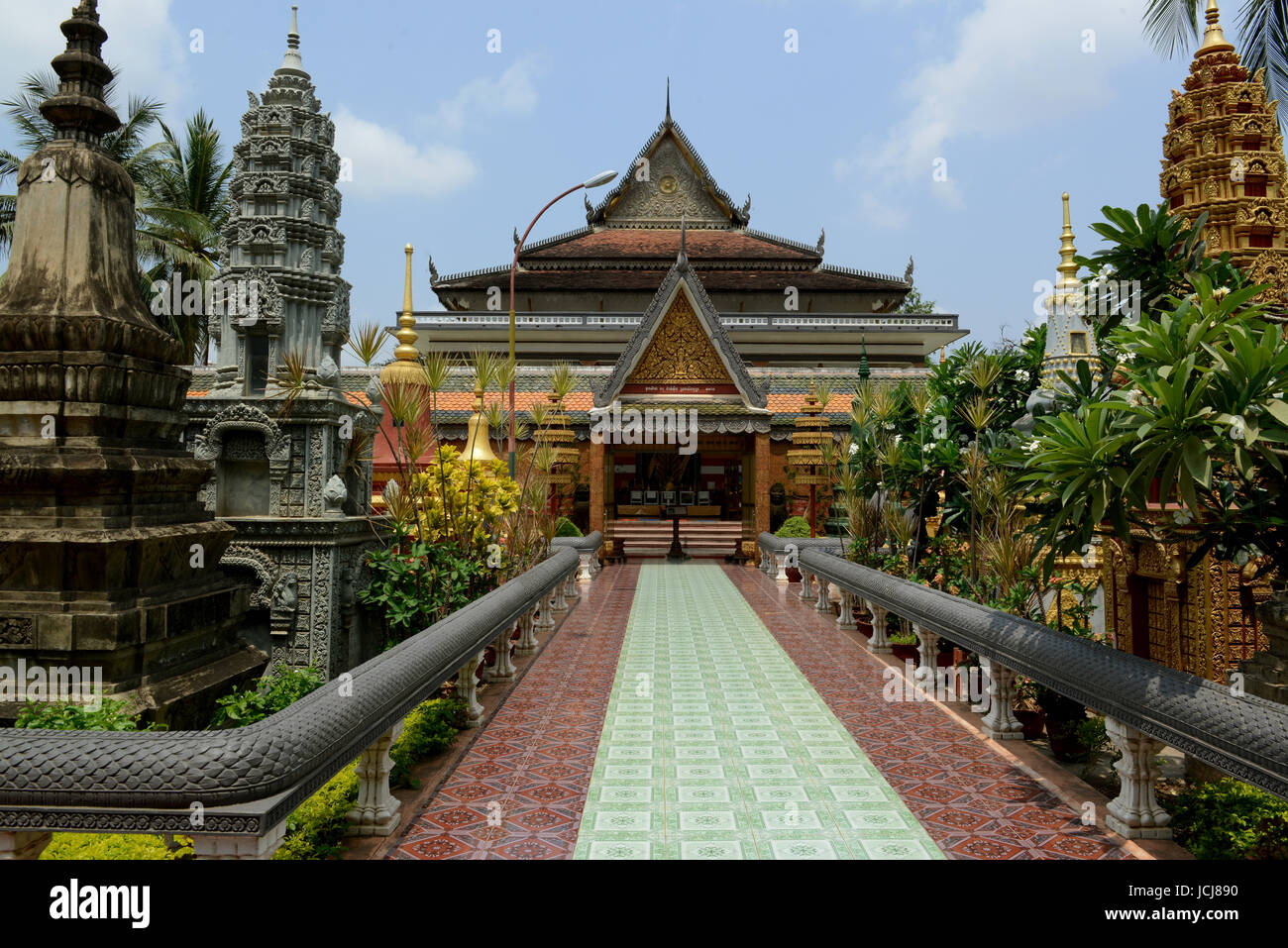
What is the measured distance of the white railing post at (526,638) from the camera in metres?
8.30

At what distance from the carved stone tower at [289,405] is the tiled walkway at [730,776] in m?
2.90

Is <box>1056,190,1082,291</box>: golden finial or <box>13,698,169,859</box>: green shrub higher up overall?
<box>1056,190,1082,291</box>: golden finial

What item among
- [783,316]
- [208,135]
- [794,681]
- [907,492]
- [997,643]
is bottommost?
[794,681]

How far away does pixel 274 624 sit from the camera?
8625mm

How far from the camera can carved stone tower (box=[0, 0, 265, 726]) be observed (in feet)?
16.5

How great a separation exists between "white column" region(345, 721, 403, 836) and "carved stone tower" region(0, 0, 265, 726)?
7.03 feet

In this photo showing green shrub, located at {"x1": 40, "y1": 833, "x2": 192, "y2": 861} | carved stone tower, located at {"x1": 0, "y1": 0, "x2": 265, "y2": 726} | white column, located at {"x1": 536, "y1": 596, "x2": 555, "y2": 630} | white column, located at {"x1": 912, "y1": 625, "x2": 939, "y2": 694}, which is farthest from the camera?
white column, located at {"x1": 536, "y1": 596, "x2": 555, "y2": 630}

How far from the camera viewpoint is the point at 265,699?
15.9ft

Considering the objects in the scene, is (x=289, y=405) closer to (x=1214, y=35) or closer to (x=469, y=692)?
(x=469, y=692)

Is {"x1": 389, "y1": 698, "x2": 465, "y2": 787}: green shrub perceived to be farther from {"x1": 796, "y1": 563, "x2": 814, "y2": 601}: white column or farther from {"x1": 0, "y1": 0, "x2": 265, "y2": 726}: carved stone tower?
{"x1": 796, "y1": 563, "x2": 814, "y2": 601}: white column

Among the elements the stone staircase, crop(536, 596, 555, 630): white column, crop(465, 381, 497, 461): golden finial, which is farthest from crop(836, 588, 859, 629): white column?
the stone staircase
